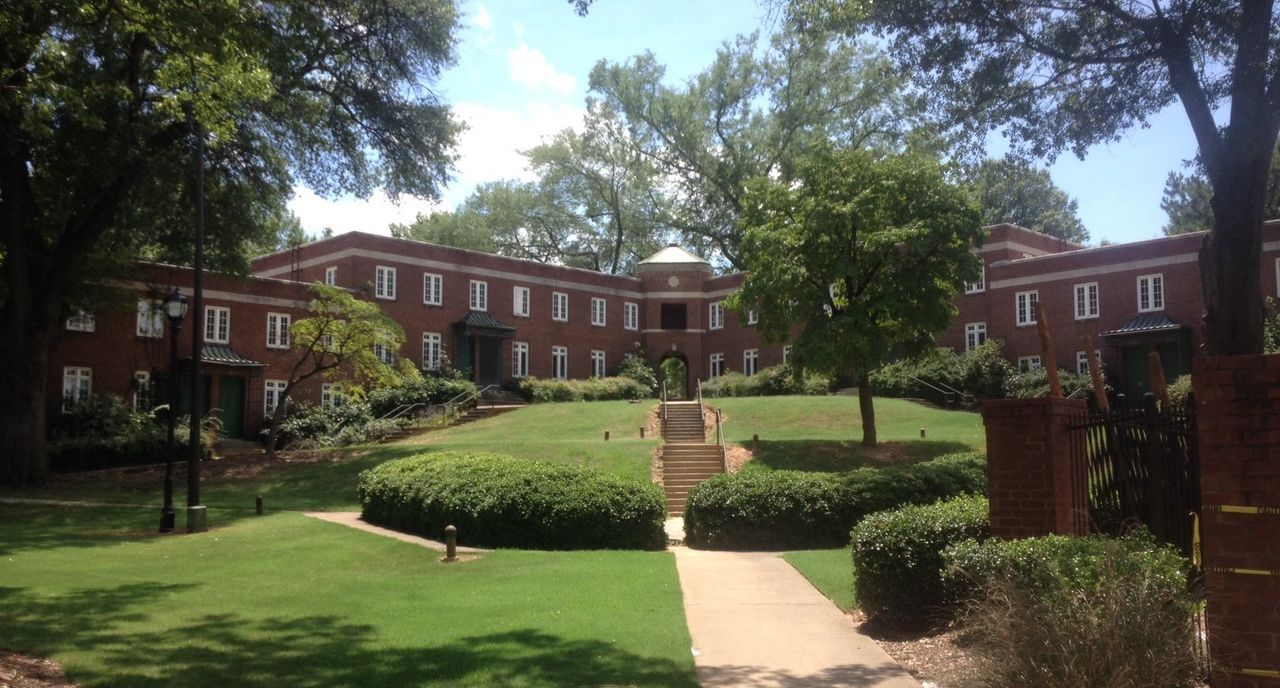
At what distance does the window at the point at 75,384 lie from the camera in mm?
35766

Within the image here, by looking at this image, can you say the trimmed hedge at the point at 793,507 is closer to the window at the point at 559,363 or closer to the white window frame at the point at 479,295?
the white window frame at the point at 479,295

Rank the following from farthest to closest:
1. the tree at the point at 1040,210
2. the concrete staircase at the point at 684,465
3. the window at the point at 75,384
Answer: the tree at the point at 1040,210 → the window at the point at 75,384 → the concrete staircase at the point at 684,465

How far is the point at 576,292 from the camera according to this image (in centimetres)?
5466

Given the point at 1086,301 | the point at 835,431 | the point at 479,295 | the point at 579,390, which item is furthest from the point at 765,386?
the point at 479,295

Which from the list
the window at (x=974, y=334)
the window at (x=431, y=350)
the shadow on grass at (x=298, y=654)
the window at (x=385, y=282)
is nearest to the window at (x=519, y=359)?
the window at (x=431, y=350)

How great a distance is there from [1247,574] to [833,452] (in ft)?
86.3

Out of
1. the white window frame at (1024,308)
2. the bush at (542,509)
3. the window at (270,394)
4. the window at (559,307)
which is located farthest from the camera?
the window at (559,307)

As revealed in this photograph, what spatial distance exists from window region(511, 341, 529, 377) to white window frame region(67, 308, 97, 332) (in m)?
19.9

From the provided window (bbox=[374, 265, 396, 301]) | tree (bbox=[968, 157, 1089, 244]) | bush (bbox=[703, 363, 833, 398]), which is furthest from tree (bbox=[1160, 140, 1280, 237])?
window (bbox=[374, 265, 396, 301])

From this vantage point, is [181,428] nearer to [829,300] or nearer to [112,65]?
[112,65]

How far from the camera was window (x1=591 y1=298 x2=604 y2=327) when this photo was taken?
55250 millimetres

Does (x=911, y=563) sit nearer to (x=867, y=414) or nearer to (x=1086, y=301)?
(x=867, y=414)

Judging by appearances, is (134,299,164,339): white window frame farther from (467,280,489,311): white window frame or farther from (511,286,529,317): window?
(511,286,529,317): window

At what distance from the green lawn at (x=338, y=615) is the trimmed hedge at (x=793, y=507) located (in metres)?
2.12
